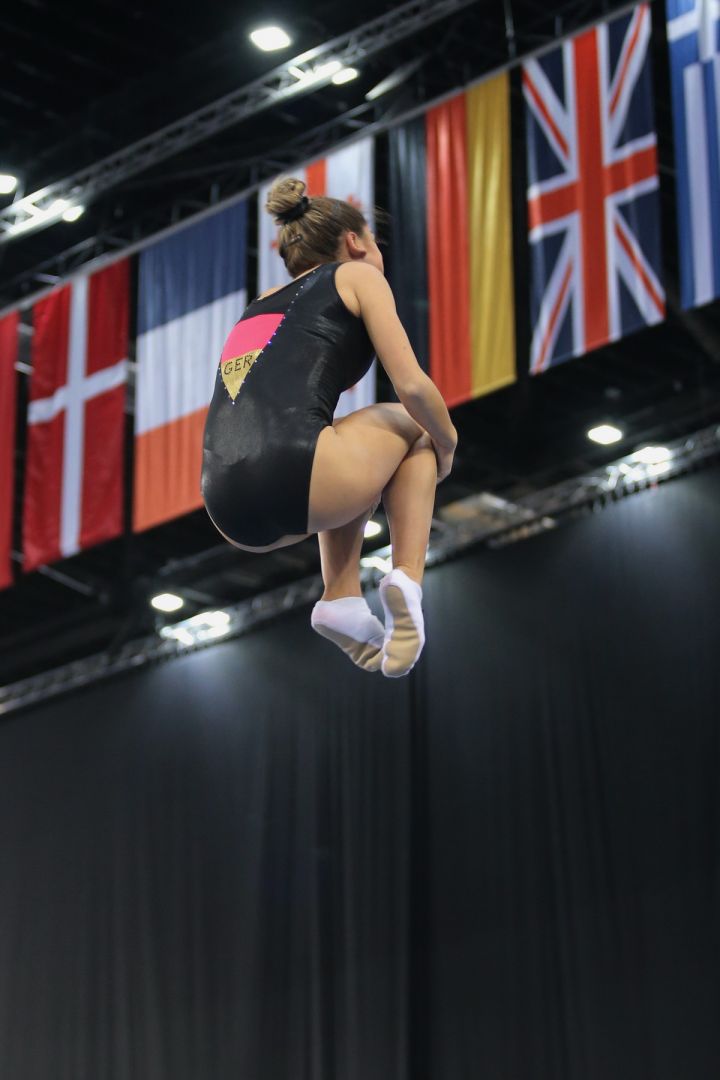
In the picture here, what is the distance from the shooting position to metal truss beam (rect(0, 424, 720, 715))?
6883 millimetres

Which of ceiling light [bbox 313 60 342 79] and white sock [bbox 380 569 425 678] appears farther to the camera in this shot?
ceiling light [bbox 313 60 342 79]

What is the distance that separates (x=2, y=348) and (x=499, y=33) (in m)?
2.99

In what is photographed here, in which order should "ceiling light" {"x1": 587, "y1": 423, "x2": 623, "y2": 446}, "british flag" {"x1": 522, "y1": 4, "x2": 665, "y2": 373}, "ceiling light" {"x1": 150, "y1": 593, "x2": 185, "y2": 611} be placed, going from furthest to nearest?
"ceiling light" {"x1": 150, "y1": 593, "x2": 185, "y2": 611}
"ceiling light" {"x1": 587, "y1": 423, "x2": 623, "y2": 446}
"british flag" {"x1": 522, "y1": 4, "x2": 665, "y2": 373}

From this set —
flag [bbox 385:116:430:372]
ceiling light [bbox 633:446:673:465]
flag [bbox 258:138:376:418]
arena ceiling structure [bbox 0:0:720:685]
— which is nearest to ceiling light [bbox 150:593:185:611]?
arena ceiling structure [bbox 0:0:720:685]

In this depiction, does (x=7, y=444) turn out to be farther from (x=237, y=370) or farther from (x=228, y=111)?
(x=237, y=370)

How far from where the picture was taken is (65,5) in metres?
6.80

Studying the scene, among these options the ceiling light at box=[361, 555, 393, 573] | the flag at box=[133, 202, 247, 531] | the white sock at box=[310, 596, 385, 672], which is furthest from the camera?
the ceiling light at box=[361, 555, 393, 573]

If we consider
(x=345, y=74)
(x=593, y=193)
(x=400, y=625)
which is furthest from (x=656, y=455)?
(x=400, y=625)

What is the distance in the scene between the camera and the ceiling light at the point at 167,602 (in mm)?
9008

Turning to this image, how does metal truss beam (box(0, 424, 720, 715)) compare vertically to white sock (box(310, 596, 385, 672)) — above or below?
above

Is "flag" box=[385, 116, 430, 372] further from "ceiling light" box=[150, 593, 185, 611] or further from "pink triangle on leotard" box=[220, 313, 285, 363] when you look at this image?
"pink triangle on leotard" box=[220, 313, 285, 363]

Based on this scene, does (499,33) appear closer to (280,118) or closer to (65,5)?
(280,118)

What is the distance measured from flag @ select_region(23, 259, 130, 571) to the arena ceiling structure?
374 millimetres

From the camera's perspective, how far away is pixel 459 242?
6531mm
